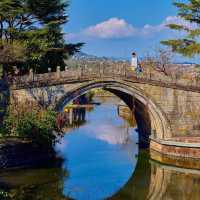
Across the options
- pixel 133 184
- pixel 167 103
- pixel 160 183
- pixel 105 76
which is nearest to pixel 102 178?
pixel 133 184

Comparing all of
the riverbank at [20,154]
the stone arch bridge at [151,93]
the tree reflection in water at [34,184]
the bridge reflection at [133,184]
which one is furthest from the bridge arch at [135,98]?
the tree reflection in water at [34,184]

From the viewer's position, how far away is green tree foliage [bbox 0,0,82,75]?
110 feet

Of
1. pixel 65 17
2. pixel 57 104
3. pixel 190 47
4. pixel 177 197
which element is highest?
pixel 65 17

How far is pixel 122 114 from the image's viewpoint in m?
64.4

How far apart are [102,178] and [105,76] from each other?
7767 millimetres

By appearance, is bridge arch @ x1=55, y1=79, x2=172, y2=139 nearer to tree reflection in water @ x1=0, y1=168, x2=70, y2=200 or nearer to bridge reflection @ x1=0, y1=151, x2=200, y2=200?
bridge reflection @ x1=0, y1=151, x2=200, y2=200

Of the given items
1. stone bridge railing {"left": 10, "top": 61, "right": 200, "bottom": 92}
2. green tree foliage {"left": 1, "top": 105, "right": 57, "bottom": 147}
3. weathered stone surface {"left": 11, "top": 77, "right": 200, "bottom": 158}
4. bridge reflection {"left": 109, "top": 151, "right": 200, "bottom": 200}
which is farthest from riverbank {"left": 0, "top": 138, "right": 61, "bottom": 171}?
weathered stone surface {"left": 11, "top": 77, "right": 200, "bottom": 158}

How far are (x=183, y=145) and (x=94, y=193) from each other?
8679 mm

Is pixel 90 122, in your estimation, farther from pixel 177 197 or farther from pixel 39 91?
pixel 177 197

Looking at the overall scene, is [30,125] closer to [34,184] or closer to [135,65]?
[34,184]

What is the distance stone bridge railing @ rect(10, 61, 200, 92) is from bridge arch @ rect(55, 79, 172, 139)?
16.2 inches

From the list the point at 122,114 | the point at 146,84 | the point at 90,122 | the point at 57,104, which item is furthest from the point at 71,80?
the point at 122,114

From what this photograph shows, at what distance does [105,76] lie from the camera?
3341 cm

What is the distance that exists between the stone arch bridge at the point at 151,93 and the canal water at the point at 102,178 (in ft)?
7.92
